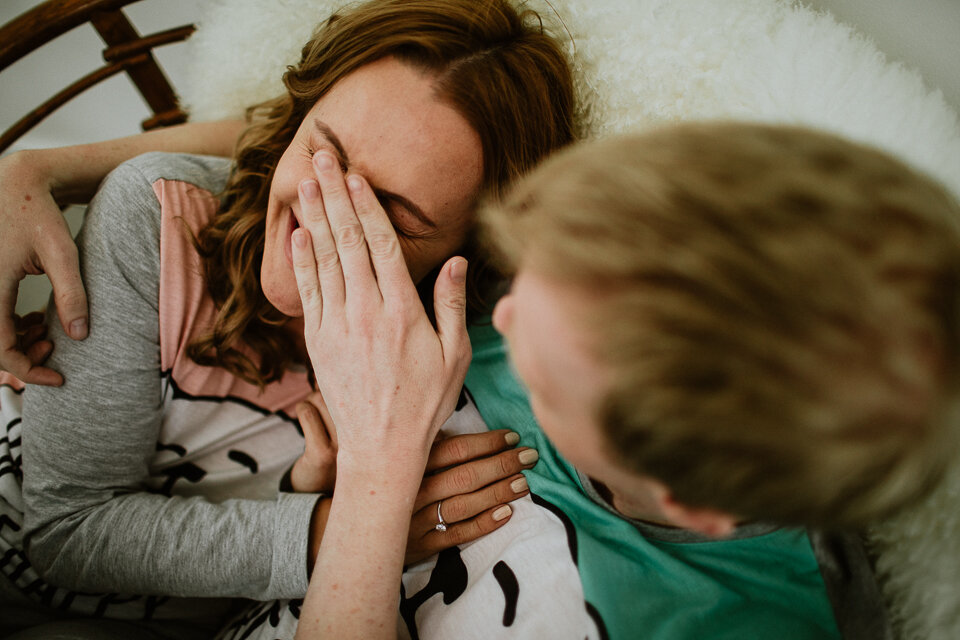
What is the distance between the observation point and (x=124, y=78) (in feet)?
5.04

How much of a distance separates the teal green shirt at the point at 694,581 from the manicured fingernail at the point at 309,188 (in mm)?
447

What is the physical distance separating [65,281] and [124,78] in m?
1.29

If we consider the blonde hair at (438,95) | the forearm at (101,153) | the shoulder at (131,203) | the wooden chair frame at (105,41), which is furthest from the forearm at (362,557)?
the wooden chair frame at (105,41)

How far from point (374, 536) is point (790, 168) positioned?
50 cm

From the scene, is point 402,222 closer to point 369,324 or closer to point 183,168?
point 369,324

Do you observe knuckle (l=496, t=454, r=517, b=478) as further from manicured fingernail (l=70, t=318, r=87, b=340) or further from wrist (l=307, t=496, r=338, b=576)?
manicured fingernail (l=70, t=318, r=87, b=340)

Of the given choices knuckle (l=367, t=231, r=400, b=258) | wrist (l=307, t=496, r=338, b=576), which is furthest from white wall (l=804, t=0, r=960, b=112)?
wrist (l=307, t=496, r=338, b=576)

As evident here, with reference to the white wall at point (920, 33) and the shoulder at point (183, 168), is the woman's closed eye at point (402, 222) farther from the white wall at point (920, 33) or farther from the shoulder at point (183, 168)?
the white wall at point (920, 33)

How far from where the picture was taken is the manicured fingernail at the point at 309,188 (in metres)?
0.56

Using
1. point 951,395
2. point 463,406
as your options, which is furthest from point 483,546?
point 951,395

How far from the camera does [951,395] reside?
0.28 m

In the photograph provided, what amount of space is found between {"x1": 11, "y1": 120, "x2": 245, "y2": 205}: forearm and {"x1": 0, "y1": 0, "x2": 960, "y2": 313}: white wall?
0.83ft

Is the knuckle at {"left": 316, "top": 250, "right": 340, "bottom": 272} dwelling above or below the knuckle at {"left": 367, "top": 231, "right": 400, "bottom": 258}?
below

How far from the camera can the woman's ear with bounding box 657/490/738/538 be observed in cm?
36
